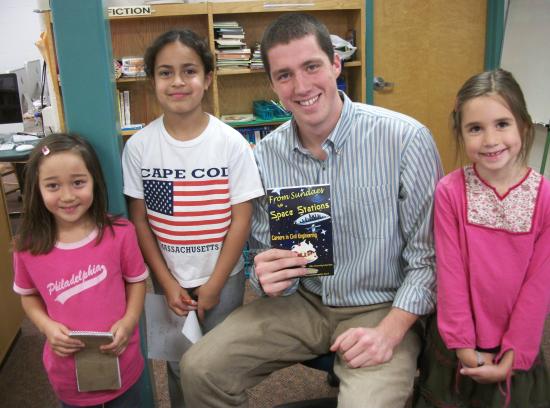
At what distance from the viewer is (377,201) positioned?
5.27ft

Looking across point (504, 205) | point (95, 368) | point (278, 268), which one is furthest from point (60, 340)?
point (504, 205)

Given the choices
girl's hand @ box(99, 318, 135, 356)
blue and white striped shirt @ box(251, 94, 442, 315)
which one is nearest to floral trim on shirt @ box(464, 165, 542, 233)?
blue and white striped shirt @ box(251, 94, 442, 315)

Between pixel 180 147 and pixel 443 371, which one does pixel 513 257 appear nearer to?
pixel 443 371

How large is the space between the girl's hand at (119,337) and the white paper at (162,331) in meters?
0.22

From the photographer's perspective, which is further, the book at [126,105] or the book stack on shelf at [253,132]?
the book stack on shelf at [253,132]

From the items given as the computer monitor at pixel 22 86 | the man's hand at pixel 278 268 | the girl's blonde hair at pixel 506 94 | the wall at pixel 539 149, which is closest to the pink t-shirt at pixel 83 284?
the man's hand at pixel 278 268

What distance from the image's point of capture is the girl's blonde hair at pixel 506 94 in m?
1.34

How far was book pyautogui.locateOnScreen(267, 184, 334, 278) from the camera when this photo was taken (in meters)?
1.44

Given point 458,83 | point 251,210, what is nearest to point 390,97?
point 458,83

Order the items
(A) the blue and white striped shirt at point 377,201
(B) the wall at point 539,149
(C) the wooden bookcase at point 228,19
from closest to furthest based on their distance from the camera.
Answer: (A) the blue and white striped shirt at point 377,201
(C) the wooden bookcase at point 228,19
(B) the wall at point 539,149

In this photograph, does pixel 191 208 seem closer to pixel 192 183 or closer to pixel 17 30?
pixel 192 183

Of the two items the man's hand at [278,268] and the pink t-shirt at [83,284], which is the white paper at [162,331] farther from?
the man's hand at [278,268]

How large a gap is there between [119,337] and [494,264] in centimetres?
106

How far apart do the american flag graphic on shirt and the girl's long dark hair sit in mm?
199
